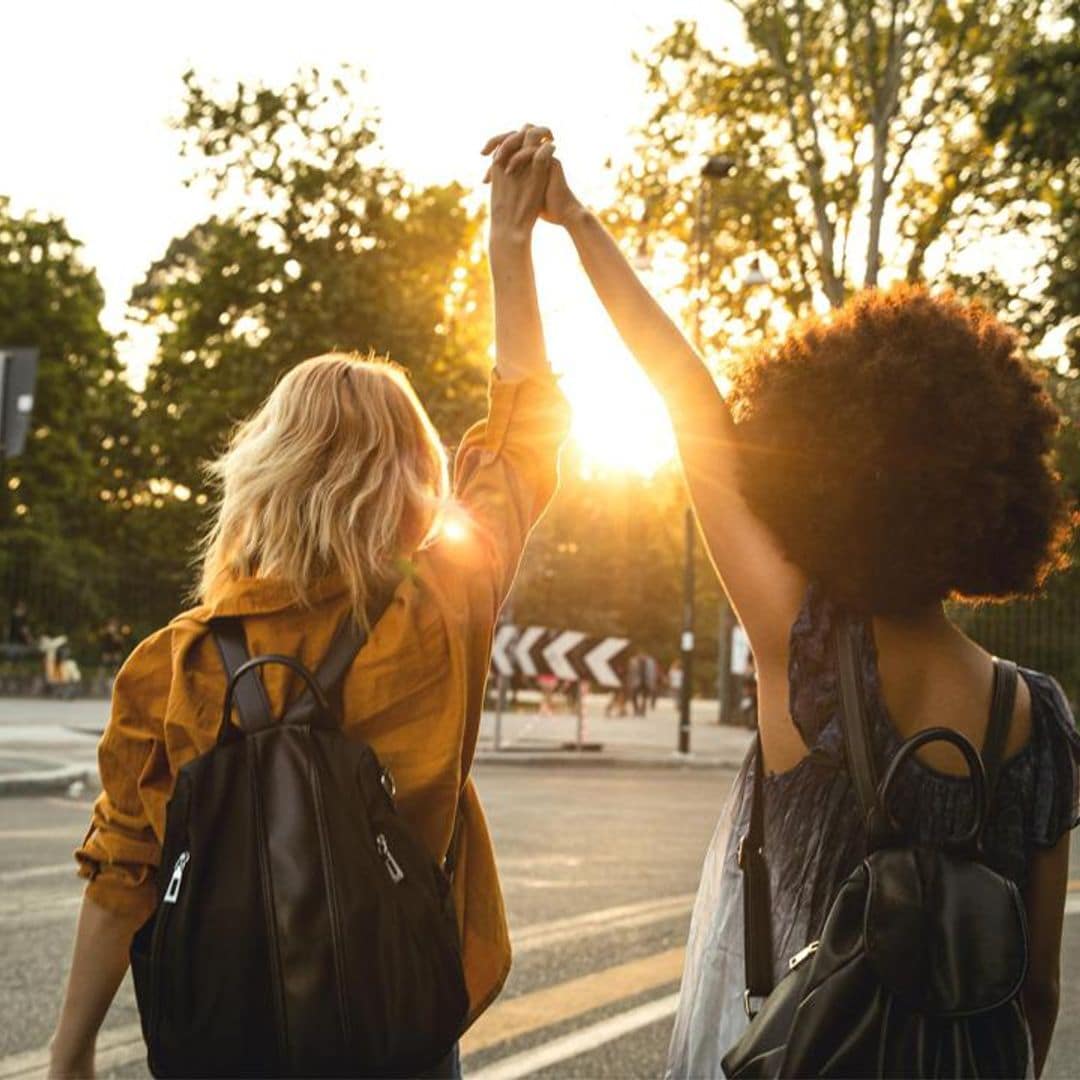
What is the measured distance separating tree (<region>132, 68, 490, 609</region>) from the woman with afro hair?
33.7 metres

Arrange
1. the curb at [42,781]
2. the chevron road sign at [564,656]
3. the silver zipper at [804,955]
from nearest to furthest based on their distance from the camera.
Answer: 1. the silver zipper at [804,955]
2. the curb at [42,781]
3. the chevron road sign at [564,656]

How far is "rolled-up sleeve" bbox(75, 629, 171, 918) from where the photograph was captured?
261cm

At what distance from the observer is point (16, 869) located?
9961 mm

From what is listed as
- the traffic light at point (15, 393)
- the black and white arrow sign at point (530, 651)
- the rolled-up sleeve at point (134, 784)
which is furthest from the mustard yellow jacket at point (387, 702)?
the black and white arrow sign at point (530, 651)

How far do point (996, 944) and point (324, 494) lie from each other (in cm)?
108

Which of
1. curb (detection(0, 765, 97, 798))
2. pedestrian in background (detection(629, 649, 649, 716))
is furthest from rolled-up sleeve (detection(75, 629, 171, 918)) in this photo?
pedestrian in background (detection(629, 649, 649, 716))

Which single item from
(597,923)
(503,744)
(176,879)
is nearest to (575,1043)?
(597,923)

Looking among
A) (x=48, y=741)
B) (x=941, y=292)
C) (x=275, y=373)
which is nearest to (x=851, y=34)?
(x=275, y=373)

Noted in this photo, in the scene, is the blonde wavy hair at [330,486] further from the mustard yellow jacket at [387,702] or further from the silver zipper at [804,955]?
the silver zipper at [804,955]

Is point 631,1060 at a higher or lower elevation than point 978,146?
lower

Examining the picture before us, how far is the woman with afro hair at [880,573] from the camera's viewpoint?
237 centimetres

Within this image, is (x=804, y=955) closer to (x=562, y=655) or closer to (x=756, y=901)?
(x=756, y=901)

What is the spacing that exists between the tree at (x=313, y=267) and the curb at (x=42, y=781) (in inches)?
808

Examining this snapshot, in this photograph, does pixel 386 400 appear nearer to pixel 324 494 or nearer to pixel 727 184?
pixel 324 494
